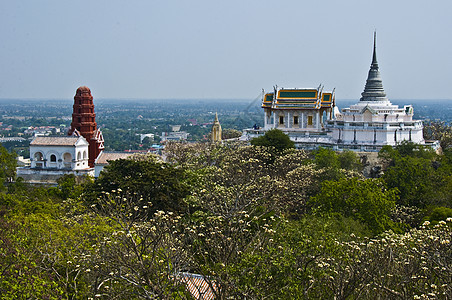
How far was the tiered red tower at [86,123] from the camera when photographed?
5359 cm

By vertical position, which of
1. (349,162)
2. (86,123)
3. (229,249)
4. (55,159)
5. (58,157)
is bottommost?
(55,159)

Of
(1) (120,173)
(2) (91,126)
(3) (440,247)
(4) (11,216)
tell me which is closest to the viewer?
(3) (440,247)

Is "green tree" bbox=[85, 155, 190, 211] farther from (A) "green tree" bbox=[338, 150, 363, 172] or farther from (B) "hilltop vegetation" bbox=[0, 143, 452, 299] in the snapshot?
(A) "green tree" bbox=[338, 150, 363, 172]

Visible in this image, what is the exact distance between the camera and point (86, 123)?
176 feet

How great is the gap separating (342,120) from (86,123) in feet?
68.3

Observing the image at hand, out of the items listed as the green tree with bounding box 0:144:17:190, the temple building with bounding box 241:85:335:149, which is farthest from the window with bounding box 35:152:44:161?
the temple building with bounding box 241:85:335:149

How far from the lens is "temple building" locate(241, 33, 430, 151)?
158ft

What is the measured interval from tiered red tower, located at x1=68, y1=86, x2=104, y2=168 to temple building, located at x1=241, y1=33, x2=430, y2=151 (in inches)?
491

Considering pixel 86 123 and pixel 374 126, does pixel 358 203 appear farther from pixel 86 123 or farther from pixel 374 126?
pixel 86 123

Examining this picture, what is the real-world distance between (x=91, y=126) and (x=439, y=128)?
3216 cm

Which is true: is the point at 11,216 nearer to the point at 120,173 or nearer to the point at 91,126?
the point at 120,173

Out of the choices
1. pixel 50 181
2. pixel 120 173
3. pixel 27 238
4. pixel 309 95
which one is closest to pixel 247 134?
pixel 309 95

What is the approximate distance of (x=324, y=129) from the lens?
2051 inches

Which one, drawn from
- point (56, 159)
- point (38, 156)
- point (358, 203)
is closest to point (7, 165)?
point (38, 156)
